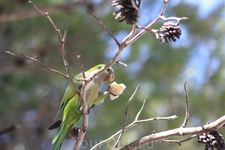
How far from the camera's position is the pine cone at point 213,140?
84cm

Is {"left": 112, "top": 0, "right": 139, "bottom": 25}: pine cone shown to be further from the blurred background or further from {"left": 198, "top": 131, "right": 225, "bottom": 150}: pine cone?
the blurred background

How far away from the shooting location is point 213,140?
0.84 metres

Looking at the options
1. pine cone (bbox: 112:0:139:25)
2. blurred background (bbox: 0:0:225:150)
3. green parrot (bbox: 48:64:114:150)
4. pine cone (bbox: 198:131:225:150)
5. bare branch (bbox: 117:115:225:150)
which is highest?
blurred background (bbox: 0:0:225:150)

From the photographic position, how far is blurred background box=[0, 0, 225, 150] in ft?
10.5

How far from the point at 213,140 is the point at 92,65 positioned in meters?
2.71

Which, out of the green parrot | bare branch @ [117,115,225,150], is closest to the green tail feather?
the green parrot

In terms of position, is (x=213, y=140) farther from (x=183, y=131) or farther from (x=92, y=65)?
(x=92, y=65)

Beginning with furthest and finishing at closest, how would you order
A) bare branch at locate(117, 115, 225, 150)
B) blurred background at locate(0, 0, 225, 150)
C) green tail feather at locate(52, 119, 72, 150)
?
blurred background at locate(0, 0, 225, 150), green tail feather at locate(52, 119, 72, 150), bare branch at locate(117, 115, 225, 150)

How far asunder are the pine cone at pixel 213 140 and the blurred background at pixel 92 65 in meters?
2.30

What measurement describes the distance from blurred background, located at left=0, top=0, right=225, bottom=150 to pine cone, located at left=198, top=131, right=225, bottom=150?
2301 mm

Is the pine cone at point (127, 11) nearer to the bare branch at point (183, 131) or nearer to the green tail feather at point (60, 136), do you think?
the bare branch at point (183, 131)

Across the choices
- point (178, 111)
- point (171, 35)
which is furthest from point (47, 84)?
point (171, 35)

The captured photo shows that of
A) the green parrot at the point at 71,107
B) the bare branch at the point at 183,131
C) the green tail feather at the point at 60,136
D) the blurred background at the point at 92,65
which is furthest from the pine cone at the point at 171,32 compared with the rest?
the blurred background at the point at 92,65

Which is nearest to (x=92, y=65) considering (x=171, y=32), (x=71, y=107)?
(x=71, y=107)
